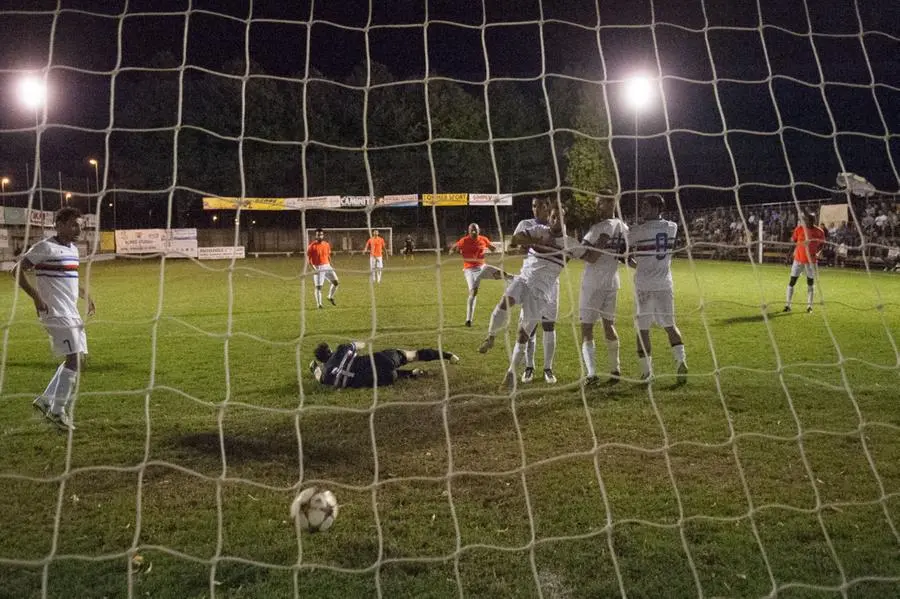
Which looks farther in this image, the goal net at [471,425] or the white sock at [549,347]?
the white sock at [549,347]

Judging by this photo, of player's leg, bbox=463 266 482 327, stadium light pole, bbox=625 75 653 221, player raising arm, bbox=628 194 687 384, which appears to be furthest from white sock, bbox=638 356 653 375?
player's leg, bbox=463 266 482 327

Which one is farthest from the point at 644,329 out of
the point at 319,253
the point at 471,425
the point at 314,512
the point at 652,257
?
the point at 319,253

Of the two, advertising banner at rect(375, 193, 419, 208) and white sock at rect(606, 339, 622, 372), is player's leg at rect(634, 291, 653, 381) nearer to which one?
white sock at rect(606, 339, 622, 372)

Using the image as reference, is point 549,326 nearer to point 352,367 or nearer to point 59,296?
point 352,367

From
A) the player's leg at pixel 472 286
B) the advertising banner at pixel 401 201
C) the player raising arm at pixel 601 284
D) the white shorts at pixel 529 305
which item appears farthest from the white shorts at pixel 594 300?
the player's leg at pixel 472 286

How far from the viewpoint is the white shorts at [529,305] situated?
6.95m

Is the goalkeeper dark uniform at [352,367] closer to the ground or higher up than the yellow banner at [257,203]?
closer to the ground

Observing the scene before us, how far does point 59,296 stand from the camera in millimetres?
5844

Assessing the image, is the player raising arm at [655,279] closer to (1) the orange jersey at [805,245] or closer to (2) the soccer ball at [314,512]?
(2) the soccer ball at [314,512]

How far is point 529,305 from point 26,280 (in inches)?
173

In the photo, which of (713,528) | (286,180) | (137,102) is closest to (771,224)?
(286,180)

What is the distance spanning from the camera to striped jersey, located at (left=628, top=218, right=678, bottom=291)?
22.3 feet

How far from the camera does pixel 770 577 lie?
128 inches

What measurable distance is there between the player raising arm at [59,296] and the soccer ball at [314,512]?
8.95 feet
